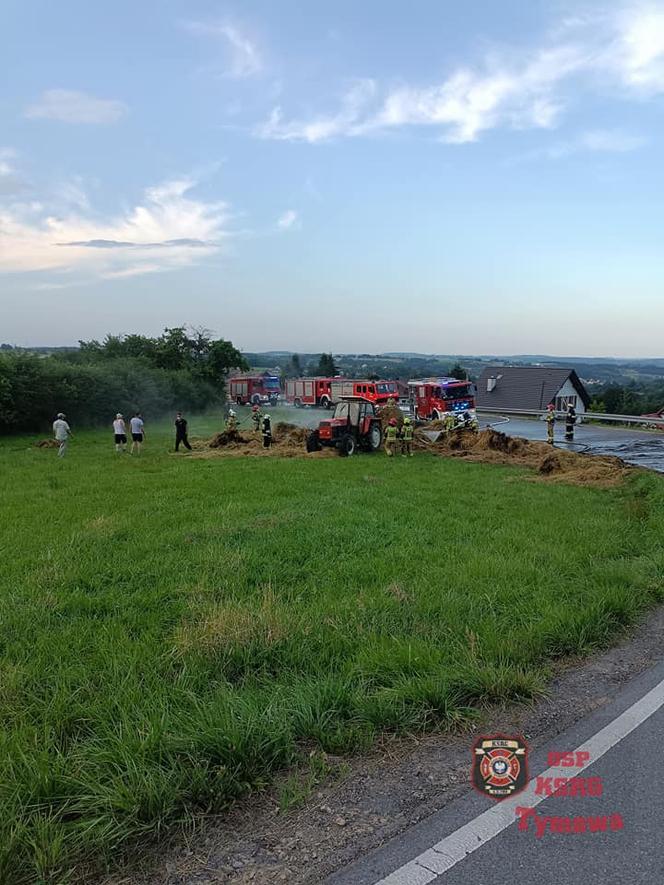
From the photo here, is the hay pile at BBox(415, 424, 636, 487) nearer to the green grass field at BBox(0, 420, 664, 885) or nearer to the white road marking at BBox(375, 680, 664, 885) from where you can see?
the green grass field at BBox(0, 420, 664, 885)

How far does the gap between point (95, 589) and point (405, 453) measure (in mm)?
14199

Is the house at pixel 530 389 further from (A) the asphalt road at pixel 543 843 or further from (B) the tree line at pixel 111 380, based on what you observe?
(A) the asphalt road at pixel 543 843

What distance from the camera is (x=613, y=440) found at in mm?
22531

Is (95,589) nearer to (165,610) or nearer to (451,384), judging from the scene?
(165,610)

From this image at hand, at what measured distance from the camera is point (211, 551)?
702cm

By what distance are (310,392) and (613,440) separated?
86.2 feet

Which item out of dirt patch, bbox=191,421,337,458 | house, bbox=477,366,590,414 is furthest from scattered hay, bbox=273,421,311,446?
house, bbox=477,366,590,414

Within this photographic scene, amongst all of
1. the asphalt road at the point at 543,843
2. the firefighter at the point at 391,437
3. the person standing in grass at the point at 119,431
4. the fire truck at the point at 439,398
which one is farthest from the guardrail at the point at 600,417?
the asphalt road at the point at 543,843

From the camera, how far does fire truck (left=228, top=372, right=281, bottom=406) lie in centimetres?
5162

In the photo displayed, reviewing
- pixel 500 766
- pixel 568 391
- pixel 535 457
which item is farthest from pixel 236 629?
pixel 568 391

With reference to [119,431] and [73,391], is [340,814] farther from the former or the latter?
[73,391]

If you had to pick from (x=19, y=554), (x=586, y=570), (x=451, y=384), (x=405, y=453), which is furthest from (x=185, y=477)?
(x=451, y=384)

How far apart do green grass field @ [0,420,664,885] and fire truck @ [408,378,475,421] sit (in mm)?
21206

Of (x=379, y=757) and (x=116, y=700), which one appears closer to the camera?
(x=379, y=757)
